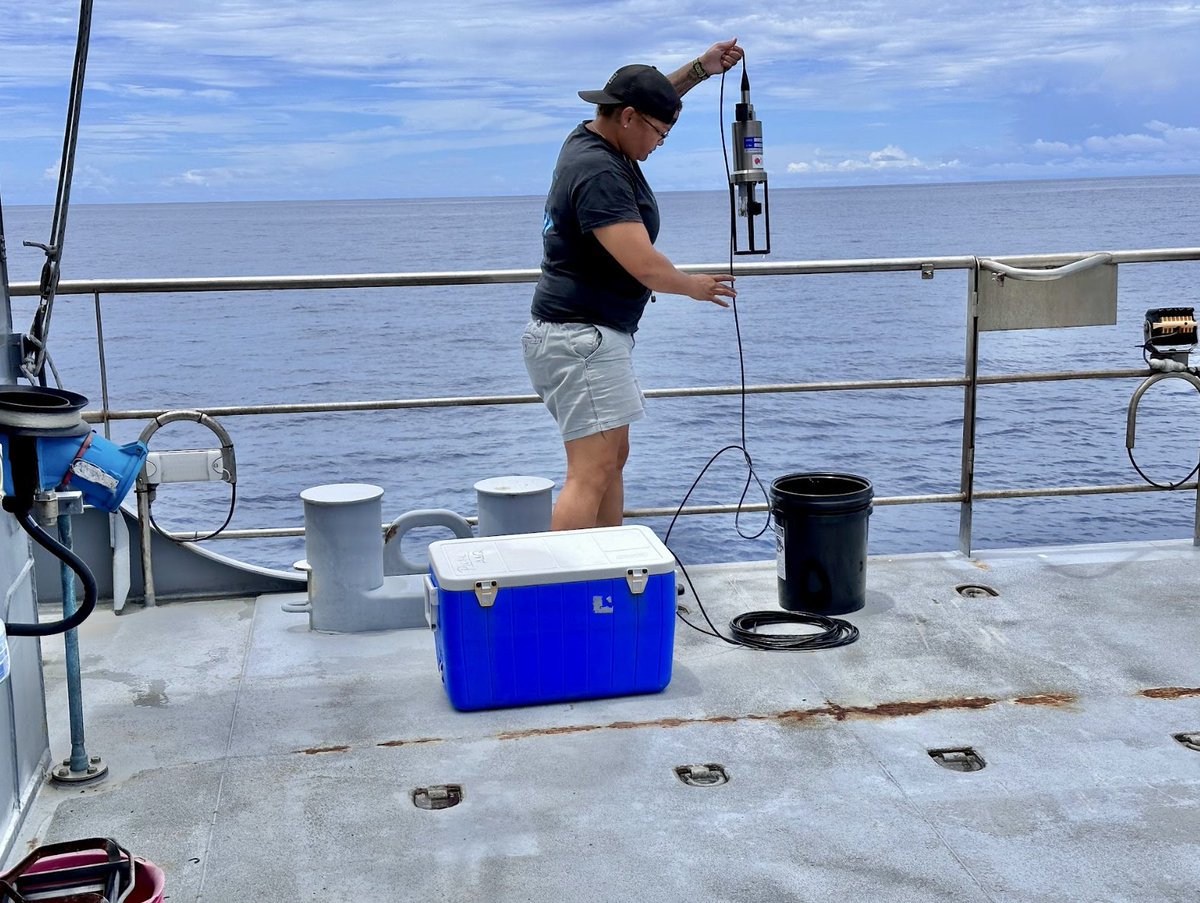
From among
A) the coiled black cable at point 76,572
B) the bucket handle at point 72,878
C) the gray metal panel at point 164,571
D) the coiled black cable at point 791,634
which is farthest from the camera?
the gray metal panel at point 164,571

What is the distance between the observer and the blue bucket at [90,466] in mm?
2402

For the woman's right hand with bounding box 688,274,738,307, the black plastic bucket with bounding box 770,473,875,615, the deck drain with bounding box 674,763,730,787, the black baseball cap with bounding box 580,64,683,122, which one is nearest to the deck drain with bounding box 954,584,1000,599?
the black plastic bucket with bounding box 770,473,875,615

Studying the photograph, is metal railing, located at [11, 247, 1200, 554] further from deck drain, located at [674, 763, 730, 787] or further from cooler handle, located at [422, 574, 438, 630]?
deck drain, located at [674, 763, 730, 787]

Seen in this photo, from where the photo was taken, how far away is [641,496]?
1224cm

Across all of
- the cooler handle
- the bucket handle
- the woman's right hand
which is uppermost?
the woman's right hand

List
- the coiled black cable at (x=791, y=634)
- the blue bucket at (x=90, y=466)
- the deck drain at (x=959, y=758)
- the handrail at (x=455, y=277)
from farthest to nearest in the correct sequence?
the handrail at (x=455, y=277), the coiled black cable at (x=791, y=634), the deck drain at (x=959, y=758), the blue bucket at (x=90, y=466)

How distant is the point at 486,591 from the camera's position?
2.97 metres

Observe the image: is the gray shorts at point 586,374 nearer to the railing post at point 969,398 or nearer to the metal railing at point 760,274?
the metal railing at point 760,274

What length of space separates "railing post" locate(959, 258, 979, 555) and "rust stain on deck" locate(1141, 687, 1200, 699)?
3.41 ft

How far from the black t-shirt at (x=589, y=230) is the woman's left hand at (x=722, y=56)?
1.43 ft

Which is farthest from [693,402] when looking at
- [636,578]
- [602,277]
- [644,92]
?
[636,578]

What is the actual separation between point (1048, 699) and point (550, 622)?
1.23 meters

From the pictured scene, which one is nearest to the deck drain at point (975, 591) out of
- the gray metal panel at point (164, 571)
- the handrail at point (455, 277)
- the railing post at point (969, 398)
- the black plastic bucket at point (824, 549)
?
the railing post at point (969, 398)

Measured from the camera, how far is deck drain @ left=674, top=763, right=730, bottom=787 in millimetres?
2645
